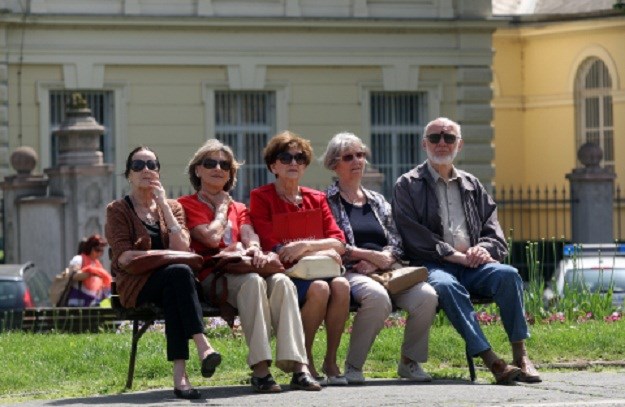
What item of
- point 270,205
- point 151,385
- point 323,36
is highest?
point 323,36

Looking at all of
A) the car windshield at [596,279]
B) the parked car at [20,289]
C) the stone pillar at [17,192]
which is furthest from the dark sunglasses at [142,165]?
the stone pillar at [17,192]

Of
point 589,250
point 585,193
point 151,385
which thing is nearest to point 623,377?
point 151,385

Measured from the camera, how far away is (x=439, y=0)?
118ft

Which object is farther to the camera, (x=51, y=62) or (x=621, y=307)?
(x=51, y=62)

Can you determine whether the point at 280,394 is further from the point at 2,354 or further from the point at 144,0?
the point at 144,0

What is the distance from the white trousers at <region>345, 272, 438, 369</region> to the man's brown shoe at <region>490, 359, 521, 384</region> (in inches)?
24.3

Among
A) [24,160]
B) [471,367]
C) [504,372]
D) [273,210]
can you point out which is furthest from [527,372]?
[24,160]

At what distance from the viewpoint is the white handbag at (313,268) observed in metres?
13.5

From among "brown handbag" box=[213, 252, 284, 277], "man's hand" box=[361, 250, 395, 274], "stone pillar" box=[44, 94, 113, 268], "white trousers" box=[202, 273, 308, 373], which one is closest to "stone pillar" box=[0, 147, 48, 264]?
"stone pillar" box=[44, 94, 113, 268]

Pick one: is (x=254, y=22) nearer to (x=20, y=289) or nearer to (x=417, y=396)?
(x=20, y=289)

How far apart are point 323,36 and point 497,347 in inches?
814

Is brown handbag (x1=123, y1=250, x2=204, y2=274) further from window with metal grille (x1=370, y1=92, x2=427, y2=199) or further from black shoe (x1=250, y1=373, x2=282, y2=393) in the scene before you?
window with metal grille (x1=370, y1=92, x2=427, y2=199)

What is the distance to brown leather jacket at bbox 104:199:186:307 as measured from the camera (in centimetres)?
1323

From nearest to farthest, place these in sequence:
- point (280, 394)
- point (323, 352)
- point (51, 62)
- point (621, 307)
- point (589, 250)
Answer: point (280, 394)
point (323, 352)
point (621, 307)
point (589, 250)
point (51, 62)
